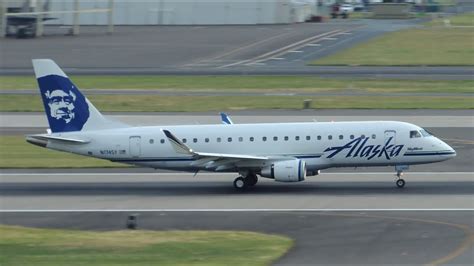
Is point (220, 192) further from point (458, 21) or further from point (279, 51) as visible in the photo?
point (458, 21)

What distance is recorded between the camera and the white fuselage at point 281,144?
39.0 m

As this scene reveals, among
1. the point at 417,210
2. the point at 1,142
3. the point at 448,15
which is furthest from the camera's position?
the point at 448,15

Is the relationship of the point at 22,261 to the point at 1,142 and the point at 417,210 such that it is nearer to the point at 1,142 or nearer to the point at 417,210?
the point at 417,210

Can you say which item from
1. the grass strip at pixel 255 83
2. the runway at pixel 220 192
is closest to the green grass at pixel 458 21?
the grass strip at pixel 255 83

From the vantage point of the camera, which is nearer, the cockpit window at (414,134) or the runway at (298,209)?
the runway at (298,209)

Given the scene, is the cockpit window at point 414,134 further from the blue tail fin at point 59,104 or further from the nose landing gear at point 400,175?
the blue tail fin at point 59,104

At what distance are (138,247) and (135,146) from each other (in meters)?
13.0

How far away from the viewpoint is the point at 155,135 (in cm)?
4053

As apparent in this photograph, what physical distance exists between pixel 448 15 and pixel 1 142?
4277 inches

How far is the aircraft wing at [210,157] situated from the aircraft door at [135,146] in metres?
1.76

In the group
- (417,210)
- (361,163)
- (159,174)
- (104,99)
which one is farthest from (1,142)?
(417,210)

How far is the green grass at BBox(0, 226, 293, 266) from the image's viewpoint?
2578 cm

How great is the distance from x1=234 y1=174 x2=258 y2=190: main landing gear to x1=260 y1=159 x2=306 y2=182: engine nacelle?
4.97ft

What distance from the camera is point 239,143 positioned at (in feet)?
131
